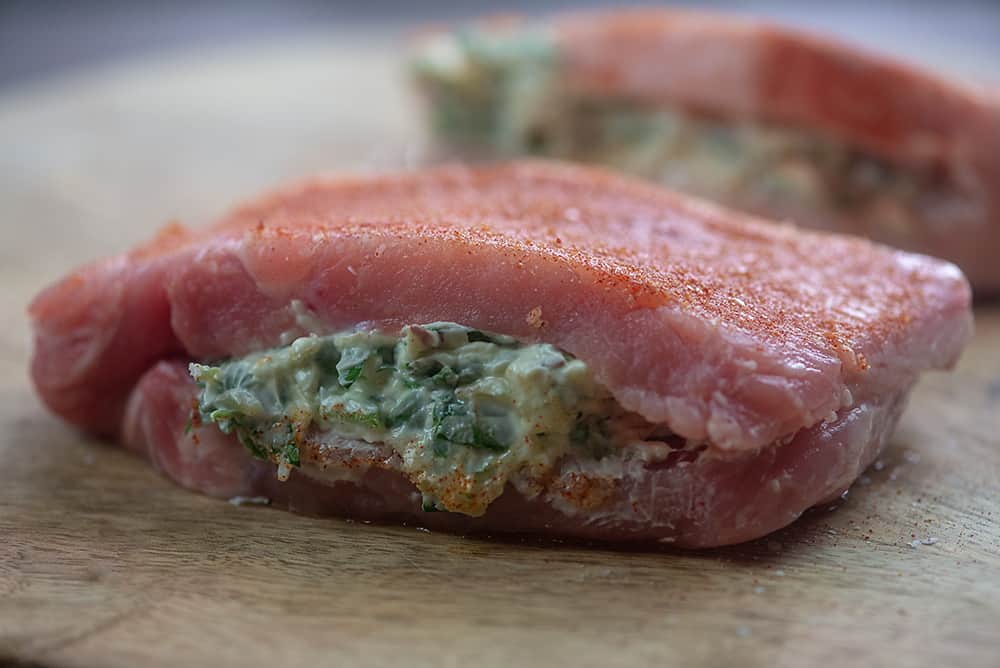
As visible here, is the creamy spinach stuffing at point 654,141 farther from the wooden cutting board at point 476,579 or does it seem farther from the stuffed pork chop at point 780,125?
the wooden cutting board at point 476,579

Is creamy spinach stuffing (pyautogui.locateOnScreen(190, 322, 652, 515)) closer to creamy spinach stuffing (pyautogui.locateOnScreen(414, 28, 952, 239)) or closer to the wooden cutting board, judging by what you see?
the wooden cutting board

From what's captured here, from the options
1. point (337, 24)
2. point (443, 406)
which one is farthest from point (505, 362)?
point (337, 24)

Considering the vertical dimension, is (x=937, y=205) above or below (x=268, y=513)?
above

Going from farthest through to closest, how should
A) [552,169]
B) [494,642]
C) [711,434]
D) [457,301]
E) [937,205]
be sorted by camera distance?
[937,205]
[552,169]
[457,301]
[711,434]
[494,642]

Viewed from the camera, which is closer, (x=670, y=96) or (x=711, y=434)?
(x=711, y=434)

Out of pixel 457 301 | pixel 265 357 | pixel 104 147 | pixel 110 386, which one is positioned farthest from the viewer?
pixel 104 147

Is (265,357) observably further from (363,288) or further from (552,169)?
(552,169)

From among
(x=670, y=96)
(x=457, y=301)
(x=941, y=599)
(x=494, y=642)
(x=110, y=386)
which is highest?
(x=670, y=96)

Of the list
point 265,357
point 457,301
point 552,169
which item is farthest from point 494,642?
point 552,169
